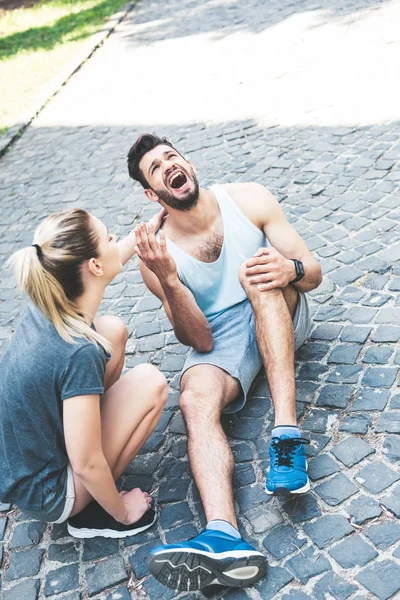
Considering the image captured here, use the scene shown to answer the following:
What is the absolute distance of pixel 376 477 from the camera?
316 centimetres

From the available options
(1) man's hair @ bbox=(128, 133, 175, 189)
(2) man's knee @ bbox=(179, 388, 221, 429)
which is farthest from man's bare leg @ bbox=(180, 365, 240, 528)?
(1) man's hair @ bbox=(128, 133, 175, 189)

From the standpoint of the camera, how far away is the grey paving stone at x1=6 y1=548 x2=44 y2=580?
321cm

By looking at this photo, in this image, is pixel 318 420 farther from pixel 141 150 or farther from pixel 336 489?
pixel 141 150

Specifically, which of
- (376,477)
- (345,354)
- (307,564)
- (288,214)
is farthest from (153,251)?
(288,214)

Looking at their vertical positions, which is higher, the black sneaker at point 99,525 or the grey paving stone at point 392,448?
the black sneaker at point 99,525

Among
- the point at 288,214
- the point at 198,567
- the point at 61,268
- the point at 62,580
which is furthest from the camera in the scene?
the point at 288,214

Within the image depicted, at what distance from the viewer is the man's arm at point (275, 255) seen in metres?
3.58

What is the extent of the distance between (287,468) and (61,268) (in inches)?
54.5

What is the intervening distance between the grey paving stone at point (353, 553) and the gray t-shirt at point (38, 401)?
1.25 meters

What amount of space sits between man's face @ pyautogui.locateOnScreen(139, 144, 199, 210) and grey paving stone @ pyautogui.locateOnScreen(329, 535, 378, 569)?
203 centimetres

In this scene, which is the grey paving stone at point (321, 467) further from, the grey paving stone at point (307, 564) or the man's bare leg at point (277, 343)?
the grey paving stone at point (307, 564)

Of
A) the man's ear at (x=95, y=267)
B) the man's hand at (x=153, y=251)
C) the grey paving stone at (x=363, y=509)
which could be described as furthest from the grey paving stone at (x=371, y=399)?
the man's ear at (x=95, y=267)

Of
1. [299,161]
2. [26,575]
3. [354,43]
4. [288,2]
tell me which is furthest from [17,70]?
[26,575]

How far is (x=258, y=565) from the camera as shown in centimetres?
279
